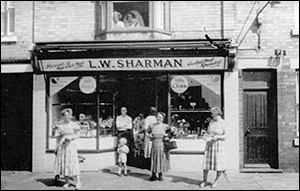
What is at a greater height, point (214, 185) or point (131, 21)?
point (131, 21)

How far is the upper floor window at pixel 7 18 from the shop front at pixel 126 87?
1464 mm

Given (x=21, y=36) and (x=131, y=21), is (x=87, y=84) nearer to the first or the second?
(x=131, y=21)

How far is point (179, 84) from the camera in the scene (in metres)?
11.3

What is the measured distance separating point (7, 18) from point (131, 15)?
3.71 m

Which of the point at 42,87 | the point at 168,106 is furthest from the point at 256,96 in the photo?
the point at 42,87

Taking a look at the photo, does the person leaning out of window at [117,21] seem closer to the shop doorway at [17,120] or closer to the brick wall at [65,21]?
the brick wall at [65,21]

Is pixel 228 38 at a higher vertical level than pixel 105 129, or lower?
higher

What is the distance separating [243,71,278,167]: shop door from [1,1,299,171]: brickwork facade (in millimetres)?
286

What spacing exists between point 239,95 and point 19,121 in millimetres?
6400

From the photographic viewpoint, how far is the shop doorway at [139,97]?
11.4m

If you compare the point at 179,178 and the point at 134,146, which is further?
the point at 134,146

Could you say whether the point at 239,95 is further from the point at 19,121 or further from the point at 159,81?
the point at 19,121

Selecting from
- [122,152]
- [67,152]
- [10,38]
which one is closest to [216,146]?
[122,152]

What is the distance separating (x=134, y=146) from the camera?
459 inches
